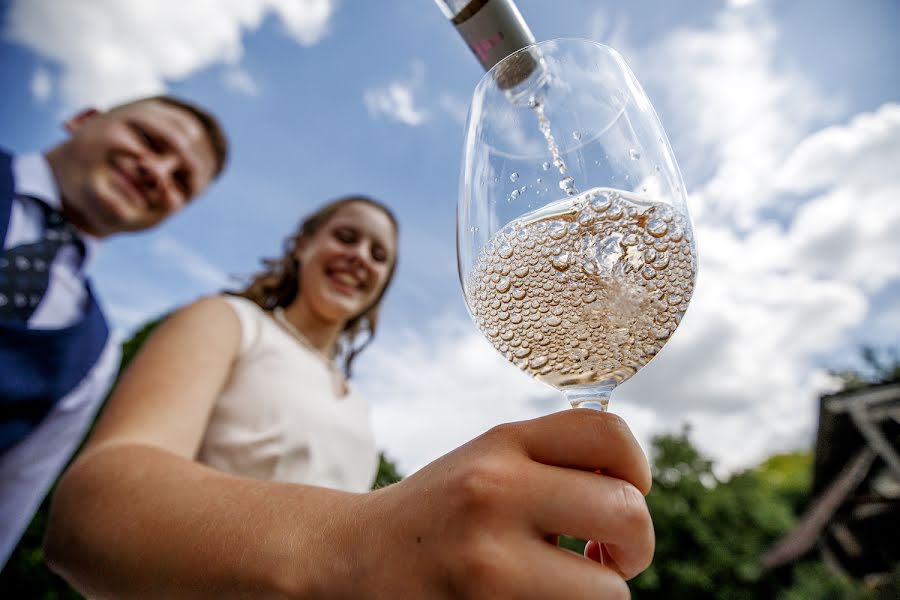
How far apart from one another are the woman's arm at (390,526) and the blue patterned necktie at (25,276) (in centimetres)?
207

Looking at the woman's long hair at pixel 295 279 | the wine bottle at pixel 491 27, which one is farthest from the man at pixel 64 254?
the wine bottle at pixel 491 27

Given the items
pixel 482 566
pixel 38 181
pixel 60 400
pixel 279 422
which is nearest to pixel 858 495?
pixel 279 422

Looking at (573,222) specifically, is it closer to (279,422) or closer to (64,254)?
(279,422)

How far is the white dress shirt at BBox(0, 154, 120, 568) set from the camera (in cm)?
278

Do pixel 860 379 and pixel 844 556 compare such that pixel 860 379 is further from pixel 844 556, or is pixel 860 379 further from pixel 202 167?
pixel 202 167

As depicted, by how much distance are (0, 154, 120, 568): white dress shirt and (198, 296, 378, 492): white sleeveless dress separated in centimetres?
146

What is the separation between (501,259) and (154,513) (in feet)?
2.74

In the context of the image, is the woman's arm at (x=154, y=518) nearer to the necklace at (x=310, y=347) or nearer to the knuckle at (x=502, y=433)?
the knuckle at (x=502, y=433)

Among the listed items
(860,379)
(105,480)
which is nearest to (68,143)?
(105,480)

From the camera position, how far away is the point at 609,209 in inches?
39.4

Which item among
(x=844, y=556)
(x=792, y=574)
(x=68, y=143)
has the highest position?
(x=68, y=143)

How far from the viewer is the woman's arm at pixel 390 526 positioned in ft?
2.15

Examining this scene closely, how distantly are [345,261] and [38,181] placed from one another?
6.37 ft

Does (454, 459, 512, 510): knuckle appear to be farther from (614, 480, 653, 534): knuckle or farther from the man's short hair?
the man's short hair
